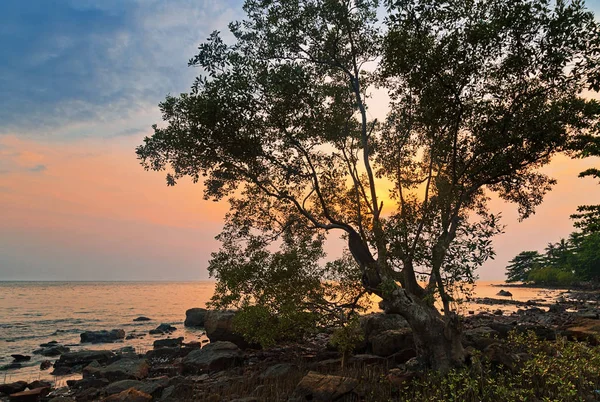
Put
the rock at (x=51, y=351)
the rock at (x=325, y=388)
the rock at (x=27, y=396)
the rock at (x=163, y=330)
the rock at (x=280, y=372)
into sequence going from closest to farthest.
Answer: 1. the rock at (x=325, y=388)
2. the rock at (x=280, y=372)
3. the rock at (x=27, y=396)
4. the rock at (x=51, y=351)
5. the rock at (x=163, y=330)

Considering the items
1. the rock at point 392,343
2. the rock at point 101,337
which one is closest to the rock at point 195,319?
the rock at point 101,337

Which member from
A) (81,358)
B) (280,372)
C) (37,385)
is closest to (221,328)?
(81,358)

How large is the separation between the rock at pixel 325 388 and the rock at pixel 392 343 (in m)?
7.37

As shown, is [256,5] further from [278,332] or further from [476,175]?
[278,332]

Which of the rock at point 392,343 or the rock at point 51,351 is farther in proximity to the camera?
the rock at point 51,351

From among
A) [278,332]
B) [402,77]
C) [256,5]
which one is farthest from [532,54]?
[278,332]

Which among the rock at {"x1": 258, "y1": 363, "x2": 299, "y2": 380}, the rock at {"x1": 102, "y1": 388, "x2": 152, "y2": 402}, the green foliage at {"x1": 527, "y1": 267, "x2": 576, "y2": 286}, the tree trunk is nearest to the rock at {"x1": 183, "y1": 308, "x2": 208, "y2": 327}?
the rock at {"x1": 258, "y1": 363, "x2": 299, "y2": 380}

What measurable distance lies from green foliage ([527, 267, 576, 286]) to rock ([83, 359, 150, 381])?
112 meters

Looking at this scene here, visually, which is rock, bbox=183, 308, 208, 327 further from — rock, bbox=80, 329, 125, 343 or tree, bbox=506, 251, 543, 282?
tree, bbox=506, 251, 543, 282

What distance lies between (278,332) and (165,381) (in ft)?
19.1

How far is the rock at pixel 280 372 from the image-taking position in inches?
646

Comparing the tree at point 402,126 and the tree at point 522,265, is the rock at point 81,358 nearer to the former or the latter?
the tree at point 402,126

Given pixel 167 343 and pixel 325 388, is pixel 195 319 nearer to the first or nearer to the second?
pixel 167 343

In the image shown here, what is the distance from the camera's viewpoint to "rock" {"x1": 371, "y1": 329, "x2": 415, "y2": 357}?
19.5 meters
